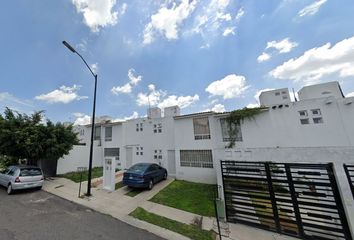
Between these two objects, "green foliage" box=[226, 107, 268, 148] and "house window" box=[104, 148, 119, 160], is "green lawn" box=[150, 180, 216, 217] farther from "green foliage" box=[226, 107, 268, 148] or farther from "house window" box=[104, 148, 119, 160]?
"house window" box=[104, 148, 119, 160]

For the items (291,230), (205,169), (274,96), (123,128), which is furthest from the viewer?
(274,96)

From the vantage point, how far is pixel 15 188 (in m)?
8.93

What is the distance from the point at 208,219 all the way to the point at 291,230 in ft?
10.1

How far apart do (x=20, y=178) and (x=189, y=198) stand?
9.85 metres

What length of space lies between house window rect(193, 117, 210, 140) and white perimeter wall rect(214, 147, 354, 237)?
6284 millimetres

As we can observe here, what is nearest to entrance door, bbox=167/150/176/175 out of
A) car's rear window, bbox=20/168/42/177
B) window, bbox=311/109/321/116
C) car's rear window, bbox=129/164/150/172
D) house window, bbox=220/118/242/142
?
car's rear window, bbox=129/164/150/172

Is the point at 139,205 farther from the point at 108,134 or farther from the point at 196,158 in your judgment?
the point at 108,134

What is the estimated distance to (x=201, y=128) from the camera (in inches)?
562

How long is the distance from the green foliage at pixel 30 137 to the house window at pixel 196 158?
32.4 ft

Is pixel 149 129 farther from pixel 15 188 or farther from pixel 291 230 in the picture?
pixel 291 230

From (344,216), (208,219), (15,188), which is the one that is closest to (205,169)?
(208,219)

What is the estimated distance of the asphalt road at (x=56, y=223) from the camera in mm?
5117

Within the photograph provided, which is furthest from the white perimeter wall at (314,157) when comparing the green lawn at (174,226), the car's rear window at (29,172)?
the car's rear window at (29,172)

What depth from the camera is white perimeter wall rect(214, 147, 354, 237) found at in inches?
203
